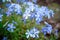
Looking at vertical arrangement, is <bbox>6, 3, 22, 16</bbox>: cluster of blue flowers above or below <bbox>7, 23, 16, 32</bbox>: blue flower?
above

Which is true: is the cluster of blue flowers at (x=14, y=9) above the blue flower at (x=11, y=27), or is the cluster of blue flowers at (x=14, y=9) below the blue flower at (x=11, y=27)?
above

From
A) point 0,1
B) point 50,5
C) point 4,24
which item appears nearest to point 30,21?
point 4,24

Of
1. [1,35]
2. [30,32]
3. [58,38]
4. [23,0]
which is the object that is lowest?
[58,38]

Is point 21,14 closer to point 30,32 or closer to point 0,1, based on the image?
point 30,32

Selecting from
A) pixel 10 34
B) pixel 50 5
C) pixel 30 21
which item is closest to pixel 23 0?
pixel 30 21

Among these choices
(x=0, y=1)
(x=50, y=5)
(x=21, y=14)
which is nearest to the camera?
(x=21, y=14)

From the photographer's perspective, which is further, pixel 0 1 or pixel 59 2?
pixel 59 2

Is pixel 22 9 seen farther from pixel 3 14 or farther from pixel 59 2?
pixel 59 2

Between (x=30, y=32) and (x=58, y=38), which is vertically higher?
(x=30, y=32)

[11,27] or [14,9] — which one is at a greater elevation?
[14,9]

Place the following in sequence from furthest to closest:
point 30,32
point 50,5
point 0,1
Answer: point 50,5
point 0,1
point 30,32
